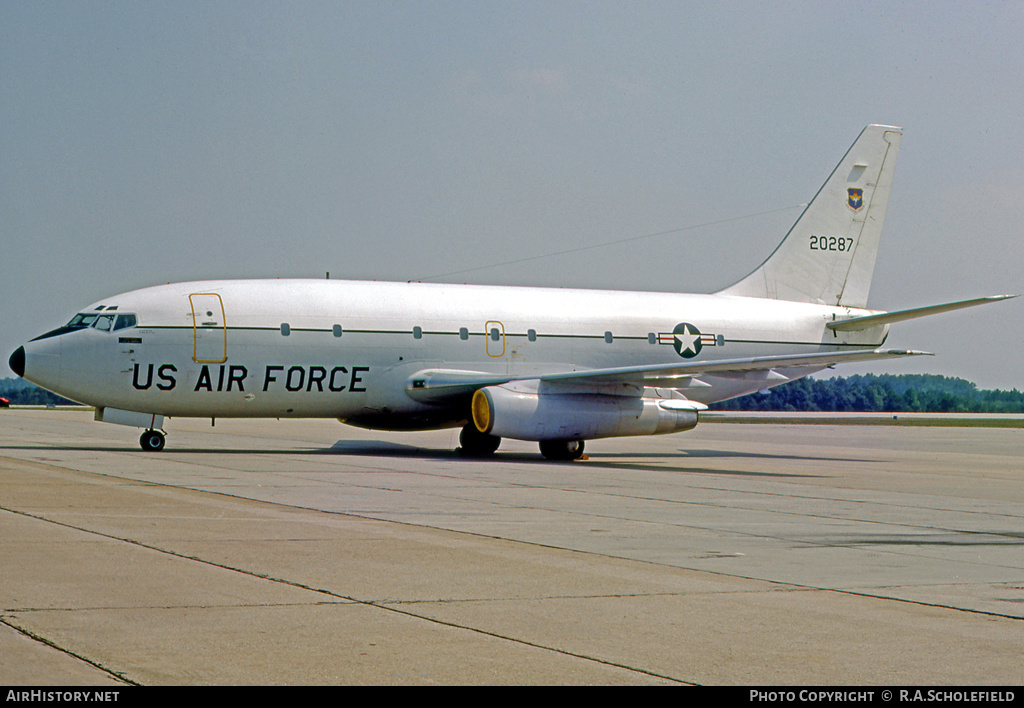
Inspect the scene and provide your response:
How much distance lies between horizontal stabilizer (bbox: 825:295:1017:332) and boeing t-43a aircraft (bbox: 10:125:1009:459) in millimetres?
47

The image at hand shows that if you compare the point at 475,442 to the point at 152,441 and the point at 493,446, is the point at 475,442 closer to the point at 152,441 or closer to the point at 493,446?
the point at 493,446

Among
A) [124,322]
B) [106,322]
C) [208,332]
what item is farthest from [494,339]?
[106,322]

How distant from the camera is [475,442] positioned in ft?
88.1

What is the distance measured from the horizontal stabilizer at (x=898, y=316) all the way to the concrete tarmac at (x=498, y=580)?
6781 millimetres

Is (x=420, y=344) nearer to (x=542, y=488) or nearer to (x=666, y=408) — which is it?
(x=666, y=408)

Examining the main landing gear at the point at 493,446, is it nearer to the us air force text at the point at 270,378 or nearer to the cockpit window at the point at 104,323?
the us air force text at the point at 270,378

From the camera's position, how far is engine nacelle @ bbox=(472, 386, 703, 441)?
79.6 ft

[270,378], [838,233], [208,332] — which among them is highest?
[838,233]

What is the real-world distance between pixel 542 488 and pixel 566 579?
838cm

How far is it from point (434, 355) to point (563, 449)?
3.57 m

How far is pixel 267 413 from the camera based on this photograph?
2486 centimetres

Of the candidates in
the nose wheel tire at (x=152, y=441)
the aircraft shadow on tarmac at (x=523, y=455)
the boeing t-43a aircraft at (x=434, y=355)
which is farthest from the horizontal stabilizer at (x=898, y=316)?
the nose wheel tire at (x=152, y=441)

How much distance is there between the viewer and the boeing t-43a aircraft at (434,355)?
77.7 feet

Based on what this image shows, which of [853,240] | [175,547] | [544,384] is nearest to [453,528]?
[175,547]
